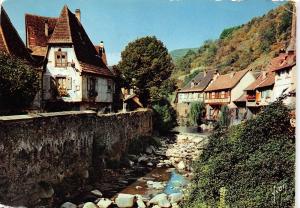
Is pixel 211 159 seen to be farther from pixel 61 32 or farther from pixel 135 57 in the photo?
pixel 135 57

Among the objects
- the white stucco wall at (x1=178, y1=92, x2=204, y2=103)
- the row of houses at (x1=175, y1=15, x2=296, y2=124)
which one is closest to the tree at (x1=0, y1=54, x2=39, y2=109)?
the row of houses at (x1=175, y1=15, x2=296, y2=124)

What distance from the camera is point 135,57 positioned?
1989 cm

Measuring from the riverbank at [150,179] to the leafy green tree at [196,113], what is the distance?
0.52m

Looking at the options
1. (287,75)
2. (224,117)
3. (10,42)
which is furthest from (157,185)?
(10,42)

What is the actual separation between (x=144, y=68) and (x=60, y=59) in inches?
202

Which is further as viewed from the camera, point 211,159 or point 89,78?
point 89,78

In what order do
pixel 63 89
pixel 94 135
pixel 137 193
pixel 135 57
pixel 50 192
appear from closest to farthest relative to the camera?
pixel 50 192 < pixel 137 193 < pixel 94 135 < pixel 63 89 < pixel 135 57

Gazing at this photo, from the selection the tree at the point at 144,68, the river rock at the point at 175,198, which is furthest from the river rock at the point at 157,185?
the tree at the point at 144,68

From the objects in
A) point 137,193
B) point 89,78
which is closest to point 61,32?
point 89,78

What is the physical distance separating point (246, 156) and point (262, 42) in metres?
22.6

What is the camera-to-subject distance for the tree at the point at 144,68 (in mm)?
19511

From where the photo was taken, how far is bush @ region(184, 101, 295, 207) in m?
6.30

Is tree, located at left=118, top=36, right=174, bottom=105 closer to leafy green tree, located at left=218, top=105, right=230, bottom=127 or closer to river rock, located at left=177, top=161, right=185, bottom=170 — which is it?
river rock, located at left=177, top=161, right=185, bottom=170

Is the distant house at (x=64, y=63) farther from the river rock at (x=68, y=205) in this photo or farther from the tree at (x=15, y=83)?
the river rock at (x=68, y=205)
